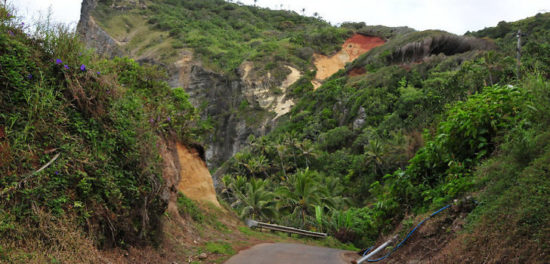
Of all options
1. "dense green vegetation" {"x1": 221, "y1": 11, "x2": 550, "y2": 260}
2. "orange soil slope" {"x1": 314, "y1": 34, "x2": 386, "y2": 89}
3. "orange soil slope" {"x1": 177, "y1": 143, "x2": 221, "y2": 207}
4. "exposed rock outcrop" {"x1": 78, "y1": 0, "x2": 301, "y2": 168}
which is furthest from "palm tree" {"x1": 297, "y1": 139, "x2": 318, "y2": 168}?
"orange soil slope" {"x1": 177, "y1": 143, "x2": 221, "y2": 207}

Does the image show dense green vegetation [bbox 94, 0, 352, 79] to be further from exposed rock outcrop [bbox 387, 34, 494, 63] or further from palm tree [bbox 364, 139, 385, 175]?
palm tree [bbox 364, 139, 385, 175]

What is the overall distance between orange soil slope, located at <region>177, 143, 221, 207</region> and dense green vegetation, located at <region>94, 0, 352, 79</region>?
202 ft

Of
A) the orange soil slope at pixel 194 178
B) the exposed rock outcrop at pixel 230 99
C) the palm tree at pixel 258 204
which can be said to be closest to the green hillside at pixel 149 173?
the orange soil slope at pixel 194 178

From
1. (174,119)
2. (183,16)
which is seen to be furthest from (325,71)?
(174,119)

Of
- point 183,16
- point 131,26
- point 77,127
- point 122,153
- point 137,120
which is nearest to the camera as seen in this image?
point 77,127

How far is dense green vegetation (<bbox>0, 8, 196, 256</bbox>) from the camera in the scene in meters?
5.15

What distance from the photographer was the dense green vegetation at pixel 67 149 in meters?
5.15

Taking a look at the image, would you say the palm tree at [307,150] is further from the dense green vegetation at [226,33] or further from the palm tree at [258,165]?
the dense green vegetation at [226,33]

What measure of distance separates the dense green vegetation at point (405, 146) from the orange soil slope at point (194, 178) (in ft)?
24.7

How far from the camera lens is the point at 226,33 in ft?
351

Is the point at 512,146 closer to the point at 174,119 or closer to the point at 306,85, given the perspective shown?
the point at 174,119

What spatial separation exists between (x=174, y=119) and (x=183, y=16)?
104 meters

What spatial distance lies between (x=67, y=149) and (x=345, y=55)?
8666 cm

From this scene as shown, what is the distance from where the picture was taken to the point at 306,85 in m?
74.2
